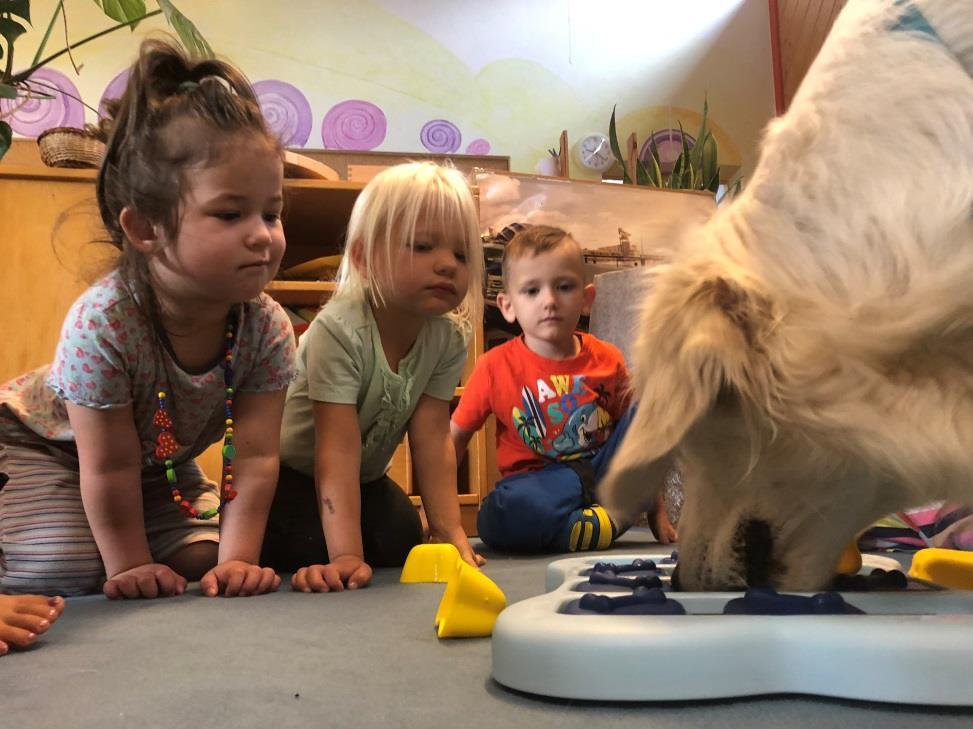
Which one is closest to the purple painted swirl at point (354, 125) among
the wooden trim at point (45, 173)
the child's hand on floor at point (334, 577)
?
the wooden trim at point (45, 173)

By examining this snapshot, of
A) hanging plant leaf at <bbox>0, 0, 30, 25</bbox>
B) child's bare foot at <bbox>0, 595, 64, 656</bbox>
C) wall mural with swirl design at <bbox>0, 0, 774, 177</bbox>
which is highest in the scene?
wall mural with swirl design at <bbox>0, 0, 774, 177</bbox>

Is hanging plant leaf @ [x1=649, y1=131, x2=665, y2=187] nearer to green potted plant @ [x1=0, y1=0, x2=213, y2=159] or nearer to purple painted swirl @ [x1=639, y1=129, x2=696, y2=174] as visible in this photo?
purple painted swirl @ [x1=639, y1=129, x2=696, y2=174]

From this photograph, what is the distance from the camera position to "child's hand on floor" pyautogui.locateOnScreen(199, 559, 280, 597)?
113cm

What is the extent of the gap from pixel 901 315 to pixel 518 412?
1.33 metres

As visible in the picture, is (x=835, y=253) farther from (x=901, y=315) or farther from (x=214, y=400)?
(x=214, y=400)

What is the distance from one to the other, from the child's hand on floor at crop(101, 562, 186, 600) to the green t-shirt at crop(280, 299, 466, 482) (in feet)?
1.16

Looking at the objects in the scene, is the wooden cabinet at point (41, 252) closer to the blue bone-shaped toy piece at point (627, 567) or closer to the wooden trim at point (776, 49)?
the blue bone-shaped toy piece at point (627, 567)

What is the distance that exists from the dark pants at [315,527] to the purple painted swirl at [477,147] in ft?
7.39

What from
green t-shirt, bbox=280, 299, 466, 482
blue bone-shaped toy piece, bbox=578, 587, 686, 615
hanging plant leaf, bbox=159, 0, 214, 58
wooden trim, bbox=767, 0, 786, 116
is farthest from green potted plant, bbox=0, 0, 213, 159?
wooden trim, bbox=767, 0, 786, 116

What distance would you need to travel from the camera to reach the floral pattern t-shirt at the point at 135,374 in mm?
1141

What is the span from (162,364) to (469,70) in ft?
9.15

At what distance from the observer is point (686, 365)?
0.61 m

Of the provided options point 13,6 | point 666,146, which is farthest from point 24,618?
point 666,146

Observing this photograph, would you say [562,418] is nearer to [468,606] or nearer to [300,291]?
[300,291]
